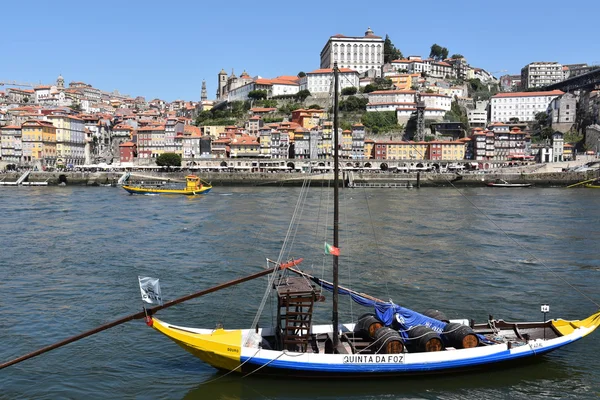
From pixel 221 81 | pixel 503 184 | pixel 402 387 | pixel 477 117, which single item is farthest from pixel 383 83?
pixel 402 387

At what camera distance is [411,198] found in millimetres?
51188

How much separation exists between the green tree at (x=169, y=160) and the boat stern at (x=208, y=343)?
239 ft

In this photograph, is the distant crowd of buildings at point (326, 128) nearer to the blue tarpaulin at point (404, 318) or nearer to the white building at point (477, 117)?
the white building at point (477, 117)

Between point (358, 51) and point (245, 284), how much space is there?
102753 mm

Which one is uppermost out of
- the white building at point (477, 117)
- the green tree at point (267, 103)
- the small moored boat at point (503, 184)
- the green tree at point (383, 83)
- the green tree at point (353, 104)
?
the green tree at point (383, 83)

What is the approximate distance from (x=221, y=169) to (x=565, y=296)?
67.4 metres

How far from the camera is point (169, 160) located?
266 ft

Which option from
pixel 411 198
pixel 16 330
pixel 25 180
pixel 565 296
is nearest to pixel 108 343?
pixel 16 330

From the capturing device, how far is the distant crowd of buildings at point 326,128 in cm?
8369

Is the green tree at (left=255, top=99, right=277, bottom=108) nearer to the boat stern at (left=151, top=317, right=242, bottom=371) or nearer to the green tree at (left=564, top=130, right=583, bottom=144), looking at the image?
the green tree at (left=564, top=130, right=583, bottom=144)

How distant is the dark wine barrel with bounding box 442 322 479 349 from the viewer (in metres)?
10.8

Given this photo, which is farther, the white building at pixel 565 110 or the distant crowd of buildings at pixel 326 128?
the white building at pixel 565 110

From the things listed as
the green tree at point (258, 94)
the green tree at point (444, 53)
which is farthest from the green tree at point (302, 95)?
the green tree at point (444, 53)

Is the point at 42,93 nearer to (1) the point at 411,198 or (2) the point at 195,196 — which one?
(2) the point at 195,196
